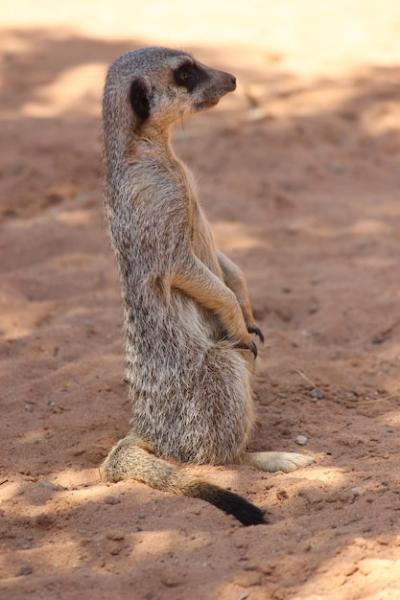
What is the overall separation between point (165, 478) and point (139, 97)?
1.33 m

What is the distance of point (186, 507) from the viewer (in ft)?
10.5

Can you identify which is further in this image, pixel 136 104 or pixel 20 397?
pixel 20 397

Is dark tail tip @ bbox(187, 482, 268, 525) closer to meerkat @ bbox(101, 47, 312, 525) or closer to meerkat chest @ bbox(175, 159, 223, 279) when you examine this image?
meerkat @ bbox(101, 47, 312, 525)

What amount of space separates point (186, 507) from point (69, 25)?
572 cm

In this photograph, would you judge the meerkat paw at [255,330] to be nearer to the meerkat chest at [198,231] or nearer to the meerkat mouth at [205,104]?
the meerkat chest at [198,231]

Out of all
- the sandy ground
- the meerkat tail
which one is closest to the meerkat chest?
the sandy ground

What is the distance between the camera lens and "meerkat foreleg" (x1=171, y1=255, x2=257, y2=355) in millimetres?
3621

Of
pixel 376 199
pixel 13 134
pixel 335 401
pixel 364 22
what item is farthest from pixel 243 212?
pixel 364 22

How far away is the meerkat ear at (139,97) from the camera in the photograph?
11.9 feet

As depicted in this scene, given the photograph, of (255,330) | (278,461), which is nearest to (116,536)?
(278,461)

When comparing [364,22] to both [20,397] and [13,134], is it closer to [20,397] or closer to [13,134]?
[13,134]

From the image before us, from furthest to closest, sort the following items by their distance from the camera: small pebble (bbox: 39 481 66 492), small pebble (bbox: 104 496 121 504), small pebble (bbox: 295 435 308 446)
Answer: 1. small pebble (bbox: 295 435 308 446)
2. small pebble (bbox: 39 481 66 492)
3. small pebble (bbox: 104 496 121 504)

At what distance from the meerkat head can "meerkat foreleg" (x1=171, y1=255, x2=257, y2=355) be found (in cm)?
53

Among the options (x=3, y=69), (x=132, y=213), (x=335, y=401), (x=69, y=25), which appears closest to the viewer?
(x=132, y=213)
